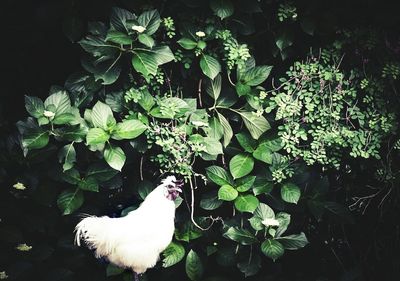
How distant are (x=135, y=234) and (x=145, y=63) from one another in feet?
2.79

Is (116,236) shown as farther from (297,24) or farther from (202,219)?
(297,24)

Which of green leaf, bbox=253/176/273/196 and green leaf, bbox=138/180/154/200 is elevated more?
green leaf, bbox=253/176/273/196

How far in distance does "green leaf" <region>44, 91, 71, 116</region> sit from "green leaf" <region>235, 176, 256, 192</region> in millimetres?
992

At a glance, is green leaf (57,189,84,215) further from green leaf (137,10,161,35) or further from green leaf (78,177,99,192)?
green leaf (137,10,161,35)

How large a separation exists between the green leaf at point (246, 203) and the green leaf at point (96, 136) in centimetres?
78

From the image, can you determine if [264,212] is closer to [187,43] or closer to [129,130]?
[129,130]

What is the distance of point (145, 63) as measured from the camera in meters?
3.09

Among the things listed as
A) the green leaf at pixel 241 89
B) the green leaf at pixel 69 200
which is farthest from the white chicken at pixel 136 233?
the green leaf at pixel 241 89

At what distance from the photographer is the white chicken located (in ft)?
9.87

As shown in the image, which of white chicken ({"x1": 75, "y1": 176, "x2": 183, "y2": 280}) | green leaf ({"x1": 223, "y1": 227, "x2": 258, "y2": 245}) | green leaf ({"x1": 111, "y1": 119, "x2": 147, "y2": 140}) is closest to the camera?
white chicken ({"x1": 75, "y1": 176, "x2": 183, "y2": 280})

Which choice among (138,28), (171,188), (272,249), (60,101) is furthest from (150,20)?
(272,249)

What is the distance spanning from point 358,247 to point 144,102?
163cm

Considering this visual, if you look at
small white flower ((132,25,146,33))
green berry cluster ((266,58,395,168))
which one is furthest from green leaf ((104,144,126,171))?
green berry cluster ((266,58,395,168))

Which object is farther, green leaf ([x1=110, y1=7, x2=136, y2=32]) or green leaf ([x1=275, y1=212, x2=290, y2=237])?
green leaf ([x1=275, y1=212, x2=290, y2=237])
